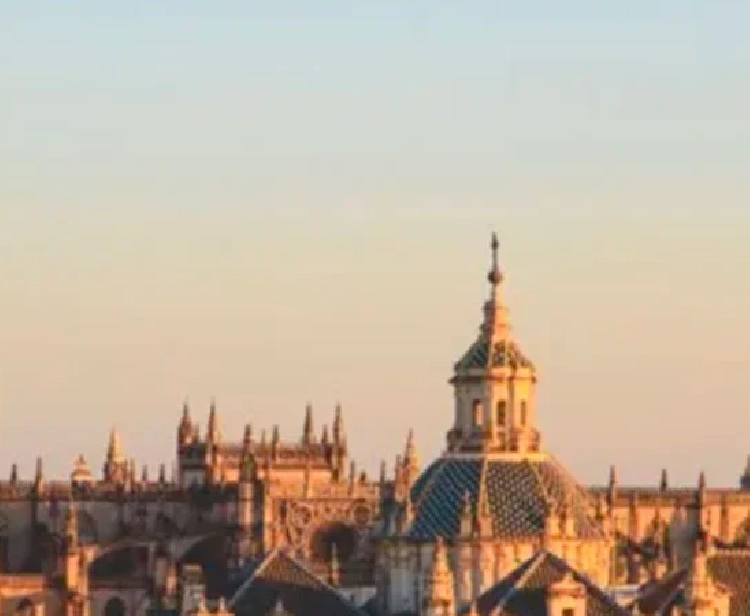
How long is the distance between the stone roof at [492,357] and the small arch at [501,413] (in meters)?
1.10

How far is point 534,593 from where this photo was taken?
2928 inches

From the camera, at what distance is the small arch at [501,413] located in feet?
274

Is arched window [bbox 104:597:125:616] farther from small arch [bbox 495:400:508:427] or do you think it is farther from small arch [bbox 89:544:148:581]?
small arch [bbox 495:400:508:427]

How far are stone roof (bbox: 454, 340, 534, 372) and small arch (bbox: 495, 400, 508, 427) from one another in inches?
43.1

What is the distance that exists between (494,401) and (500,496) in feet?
10.9

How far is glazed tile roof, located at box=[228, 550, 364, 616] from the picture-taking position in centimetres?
8025

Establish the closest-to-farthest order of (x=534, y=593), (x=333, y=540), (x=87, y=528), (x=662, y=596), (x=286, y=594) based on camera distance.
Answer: (x=534, y=593) < (x=662, y=596) < (x=286, y=594) < (x=333, y=540) < (x=87, y=528)

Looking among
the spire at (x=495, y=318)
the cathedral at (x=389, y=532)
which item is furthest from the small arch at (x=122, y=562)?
the spire at (x=495, y=318)

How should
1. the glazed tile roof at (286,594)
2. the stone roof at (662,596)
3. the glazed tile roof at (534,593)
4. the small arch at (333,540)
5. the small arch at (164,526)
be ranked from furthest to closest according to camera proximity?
1. the small arch at (164,526)
2. the small arch at (333,540)
3. the glazed tile roof at (286,594)
4. the stone roof at (662,596)
5. the glazed tile roof at (534,593)

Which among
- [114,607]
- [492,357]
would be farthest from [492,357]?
[114,607]

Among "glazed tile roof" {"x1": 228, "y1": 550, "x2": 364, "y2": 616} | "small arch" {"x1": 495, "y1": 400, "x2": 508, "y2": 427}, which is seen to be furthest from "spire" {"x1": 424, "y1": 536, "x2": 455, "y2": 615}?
"small arch" {"x1": 495, "y1": 400, "x2": 508, "y2": 427}

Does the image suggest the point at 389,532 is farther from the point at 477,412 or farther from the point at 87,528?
the point at 87,528

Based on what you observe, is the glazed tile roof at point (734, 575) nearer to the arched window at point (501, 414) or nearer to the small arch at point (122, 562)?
the arched window at point (501, 414)

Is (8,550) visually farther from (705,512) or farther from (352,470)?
(705,512)
